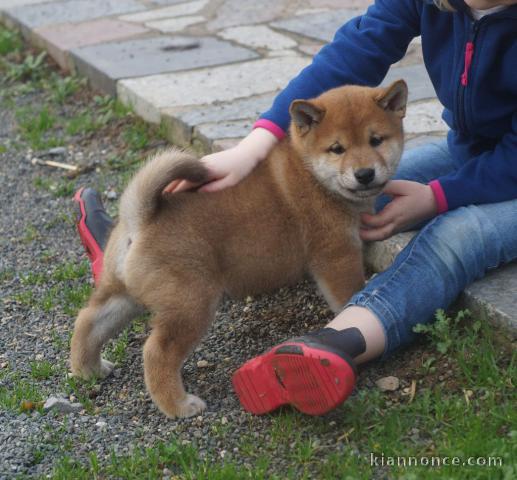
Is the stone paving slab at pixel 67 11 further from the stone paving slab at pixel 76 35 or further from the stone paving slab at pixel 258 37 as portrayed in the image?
the stone paving slab at pixel 258 37

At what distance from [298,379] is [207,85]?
9.16 feet

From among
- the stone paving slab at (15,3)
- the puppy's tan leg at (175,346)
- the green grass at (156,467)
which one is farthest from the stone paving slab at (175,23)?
the green grass at (156,467)

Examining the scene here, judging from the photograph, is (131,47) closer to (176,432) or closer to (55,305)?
(55,305)

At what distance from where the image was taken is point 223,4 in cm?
661

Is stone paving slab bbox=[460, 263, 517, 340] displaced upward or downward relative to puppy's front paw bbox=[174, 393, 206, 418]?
upward

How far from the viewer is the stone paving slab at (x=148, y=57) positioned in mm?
5371

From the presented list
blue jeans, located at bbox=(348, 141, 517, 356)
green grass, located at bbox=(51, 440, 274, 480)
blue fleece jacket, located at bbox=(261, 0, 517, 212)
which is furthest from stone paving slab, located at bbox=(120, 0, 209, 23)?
green grass, located at bbox=(51, 440, 274, 480)

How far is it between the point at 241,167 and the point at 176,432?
90cm

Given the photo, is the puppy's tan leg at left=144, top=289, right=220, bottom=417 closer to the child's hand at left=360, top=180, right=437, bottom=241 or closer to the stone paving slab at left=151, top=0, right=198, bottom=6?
the child's hand at left=360, top=180, right=437, bottom=241

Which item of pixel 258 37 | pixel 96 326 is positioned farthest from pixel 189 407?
pixel 258 37

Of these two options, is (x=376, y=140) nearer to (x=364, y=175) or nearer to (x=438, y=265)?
(x=364, y=175)

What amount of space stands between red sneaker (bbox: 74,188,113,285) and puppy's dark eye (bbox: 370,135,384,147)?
111 cm

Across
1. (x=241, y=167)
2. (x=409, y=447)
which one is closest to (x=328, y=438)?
(x=409, y=447)

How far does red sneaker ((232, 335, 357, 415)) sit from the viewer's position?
8.16ft
